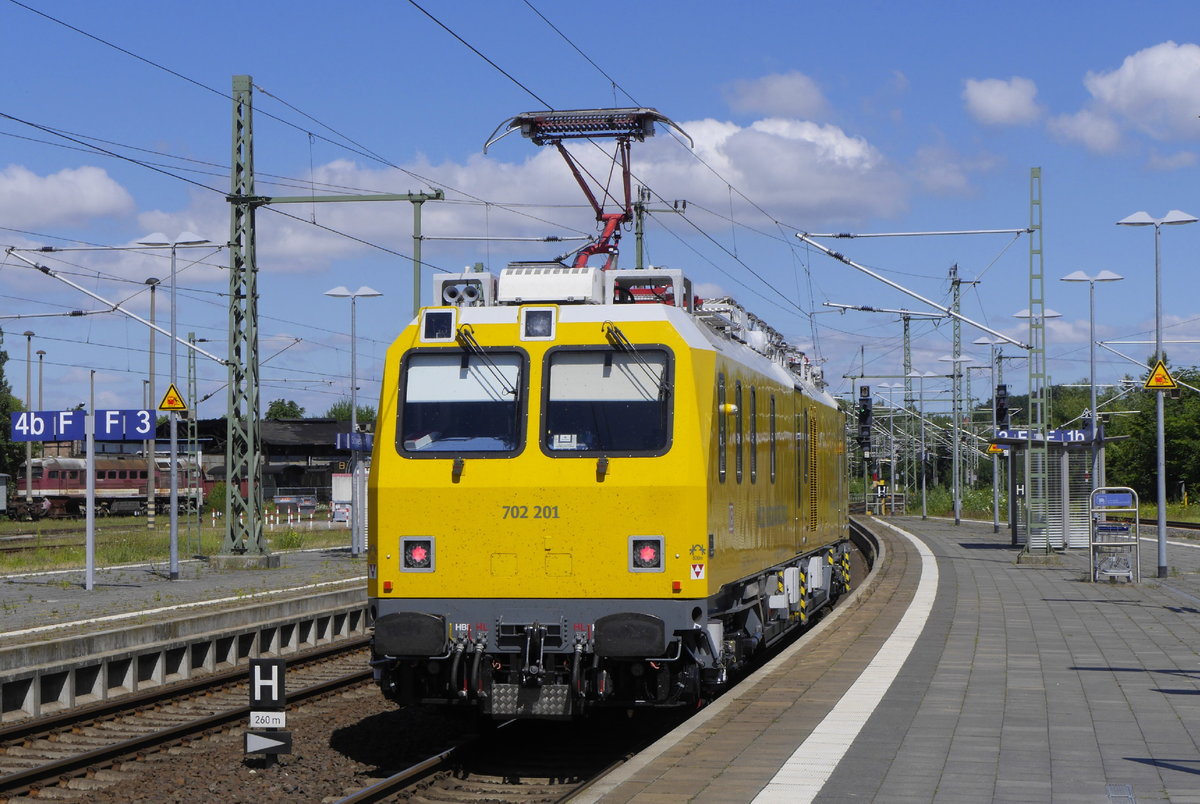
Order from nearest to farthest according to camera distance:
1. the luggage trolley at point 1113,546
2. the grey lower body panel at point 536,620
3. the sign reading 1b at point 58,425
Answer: the grey lower body panel at point 536,620, the sign reading 1b at point 58,425, the luggage trolley at point 1113,546

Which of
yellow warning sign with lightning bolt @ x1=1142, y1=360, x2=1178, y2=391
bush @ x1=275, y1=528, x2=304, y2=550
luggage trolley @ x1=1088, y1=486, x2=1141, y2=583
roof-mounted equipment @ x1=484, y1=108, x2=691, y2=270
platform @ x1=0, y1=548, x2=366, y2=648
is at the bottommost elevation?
platform @ x1=0, y1=548, x2=366, y2=648

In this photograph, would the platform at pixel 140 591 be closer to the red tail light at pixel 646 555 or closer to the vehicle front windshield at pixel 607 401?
the vehicle front windshield at pixel 607 401

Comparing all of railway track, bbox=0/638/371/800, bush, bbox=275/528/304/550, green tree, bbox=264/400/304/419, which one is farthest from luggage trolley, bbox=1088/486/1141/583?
green tree, bbox=264/400/304/419

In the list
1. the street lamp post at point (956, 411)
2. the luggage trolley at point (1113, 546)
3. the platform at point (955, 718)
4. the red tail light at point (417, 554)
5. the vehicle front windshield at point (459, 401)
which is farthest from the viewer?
the street lamp post at point (956, 411)

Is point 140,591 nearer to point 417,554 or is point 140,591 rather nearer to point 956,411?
point 417,554

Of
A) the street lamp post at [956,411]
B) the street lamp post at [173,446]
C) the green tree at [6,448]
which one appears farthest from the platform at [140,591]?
the green tree at [6,448]

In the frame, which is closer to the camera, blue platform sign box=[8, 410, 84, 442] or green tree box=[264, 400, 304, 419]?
blue platform sign box=[8, 410, 84, 442]

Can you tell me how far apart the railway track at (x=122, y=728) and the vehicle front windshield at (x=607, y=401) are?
3992 mm

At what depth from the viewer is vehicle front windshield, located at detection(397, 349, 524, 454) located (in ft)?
35.6

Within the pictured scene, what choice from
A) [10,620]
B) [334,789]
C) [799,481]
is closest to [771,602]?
[799,481]

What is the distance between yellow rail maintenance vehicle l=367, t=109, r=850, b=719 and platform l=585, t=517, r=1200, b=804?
88 centimetres

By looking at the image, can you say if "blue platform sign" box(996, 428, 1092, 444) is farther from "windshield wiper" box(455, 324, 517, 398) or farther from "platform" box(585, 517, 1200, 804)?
"windshield wiper" box(455, 324, 517, 398)

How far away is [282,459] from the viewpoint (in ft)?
289

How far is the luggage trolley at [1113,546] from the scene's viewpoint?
81.8 feet
